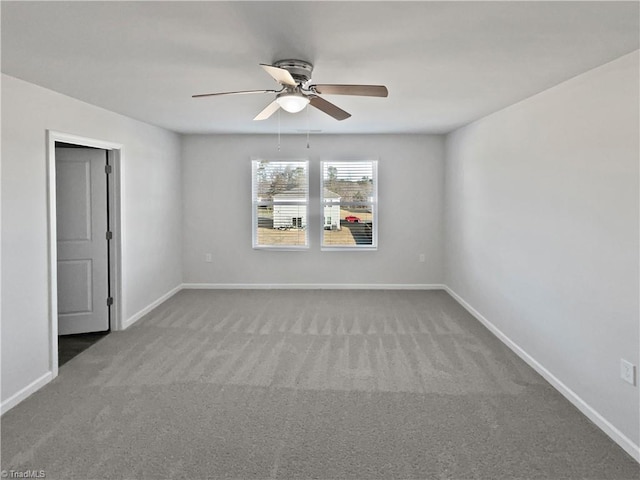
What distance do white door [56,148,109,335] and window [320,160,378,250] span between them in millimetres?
3162

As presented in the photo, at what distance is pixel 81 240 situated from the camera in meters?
4.61

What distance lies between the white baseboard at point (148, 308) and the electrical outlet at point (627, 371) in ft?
14.6

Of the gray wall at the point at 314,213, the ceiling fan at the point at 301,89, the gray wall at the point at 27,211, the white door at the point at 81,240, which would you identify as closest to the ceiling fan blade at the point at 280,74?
the ceiling fan at the point at 301,89

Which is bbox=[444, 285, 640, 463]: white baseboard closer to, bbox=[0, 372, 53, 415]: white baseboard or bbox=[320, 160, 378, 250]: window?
bbox=[320, 160, 378, 250]: window

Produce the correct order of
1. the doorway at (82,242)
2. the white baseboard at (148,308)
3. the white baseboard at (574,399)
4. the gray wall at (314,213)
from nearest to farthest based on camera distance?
the white baseboard at (574,399), the doorway at (82,242), the white baseboard at (148,308), the gray wall at (314,213)

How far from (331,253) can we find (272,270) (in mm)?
942

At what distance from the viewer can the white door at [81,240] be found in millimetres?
4516

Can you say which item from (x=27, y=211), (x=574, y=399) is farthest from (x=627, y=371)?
(x=27, y=211)

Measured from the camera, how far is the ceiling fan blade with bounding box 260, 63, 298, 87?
2.34m

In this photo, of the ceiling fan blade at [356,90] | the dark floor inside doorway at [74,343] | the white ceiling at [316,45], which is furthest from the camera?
the dark floor inside doorway at [74,343]

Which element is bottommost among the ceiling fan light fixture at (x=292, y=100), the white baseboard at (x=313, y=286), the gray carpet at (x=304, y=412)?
the gray carpet at (x=304, y=412)

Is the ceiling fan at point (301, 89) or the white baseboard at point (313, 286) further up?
the ceiling fan at point (301, 89)

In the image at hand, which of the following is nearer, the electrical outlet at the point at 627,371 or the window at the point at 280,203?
the electrical outlet at the point at 627,371

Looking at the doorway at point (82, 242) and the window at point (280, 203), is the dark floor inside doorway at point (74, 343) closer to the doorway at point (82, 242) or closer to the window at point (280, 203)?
the doorway at point (82, 242)
